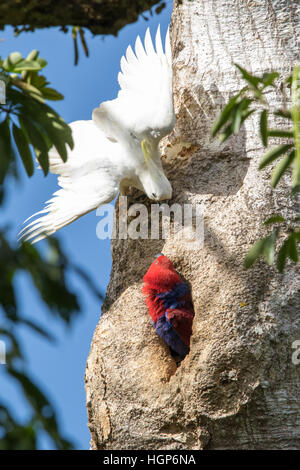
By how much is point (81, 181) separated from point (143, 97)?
19.0 inches

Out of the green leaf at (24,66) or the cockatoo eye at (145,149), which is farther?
the cockatoo eye at (145,149)

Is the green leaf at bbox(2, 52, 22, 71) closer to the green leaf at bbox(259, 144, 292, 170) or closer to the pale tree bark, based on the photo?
the green leaf at bbox(259, 144, 292, 170)

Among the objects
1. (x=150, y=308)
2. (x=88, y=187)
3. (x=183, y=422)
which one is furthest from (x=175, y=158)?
(x=183, y=422)

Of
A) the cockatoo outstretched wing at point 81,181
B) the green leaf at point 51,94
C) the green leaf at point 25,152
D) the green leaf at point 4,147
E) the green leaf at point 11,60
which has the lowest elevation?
the cockatoo outstretched wing at point 81,181

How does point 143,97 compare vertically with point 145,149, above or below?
above

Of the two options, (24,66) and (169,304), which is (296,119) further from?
(169,304)

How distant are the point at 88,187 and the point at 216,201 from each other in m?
0.60

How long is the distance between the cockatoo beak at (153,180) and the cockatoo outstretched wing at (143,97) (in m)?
0.09

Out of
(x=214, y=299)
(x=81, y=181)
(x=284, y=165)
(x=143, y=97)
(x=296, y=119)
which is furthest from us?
(x=81, y=181)

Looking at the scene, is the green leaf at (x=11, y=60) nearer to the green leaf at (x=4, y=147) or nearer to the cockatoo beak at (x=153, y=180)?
the green leaf at (x=4, y=147)

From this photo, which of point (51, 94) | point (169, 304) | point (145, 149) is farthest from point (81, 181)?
point (51, 94)

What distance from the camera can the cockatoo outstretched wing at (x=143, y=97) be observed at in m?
2.62

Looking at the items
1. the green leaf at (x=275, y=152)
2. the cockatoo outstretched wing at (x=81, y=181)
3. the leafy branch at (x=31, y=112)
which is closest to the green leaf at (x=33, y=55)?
the leafy branch at (x=31, y=112)

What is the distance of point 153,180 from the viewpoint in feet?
8.55
